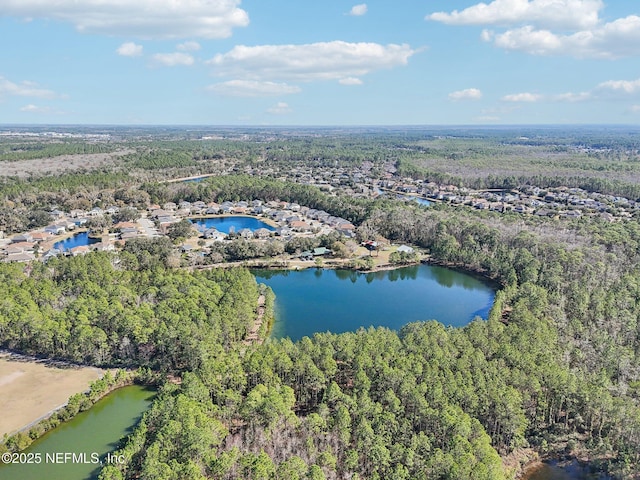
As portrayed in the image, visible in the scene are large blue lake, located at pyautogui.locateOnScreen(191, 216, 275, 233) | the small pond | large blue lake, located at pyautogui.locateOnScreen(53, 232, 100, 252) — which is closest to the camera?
the small pond

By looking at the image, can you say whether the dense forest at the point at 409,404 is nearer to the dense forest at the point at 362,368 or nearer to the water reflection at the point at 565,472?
the dense forest at the point at 362,368

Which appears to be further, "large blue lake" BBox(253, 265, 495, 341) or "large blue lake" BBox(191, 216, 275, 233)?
"large blue lake" BBox(191, 216, 275, 233)

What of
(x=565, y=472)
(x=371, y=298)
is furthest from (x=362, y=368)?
(x=371, y=298)

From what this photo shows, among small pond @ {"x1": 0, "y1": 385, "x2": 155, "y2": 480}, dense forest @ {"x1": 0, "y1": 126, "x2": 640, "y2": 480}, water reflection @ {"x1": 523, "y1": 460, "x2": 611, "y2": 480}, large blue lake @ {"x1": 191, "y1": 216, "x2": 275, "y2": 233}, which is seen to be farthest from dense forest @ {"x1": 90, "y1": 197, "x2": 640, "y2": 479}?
large blue lake @ {"x1": 191, "y1": 216, "x2": 275, "y2": 233}

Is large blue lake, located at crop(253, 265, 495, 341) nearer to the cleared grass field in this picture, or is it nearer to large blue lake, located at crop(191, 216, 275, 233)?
the cleared grass field

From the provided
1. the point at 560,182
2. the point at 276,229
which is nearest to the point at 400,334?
the point at 276,229

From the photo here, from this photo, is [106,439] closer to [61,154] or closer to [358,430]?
[358,430]
